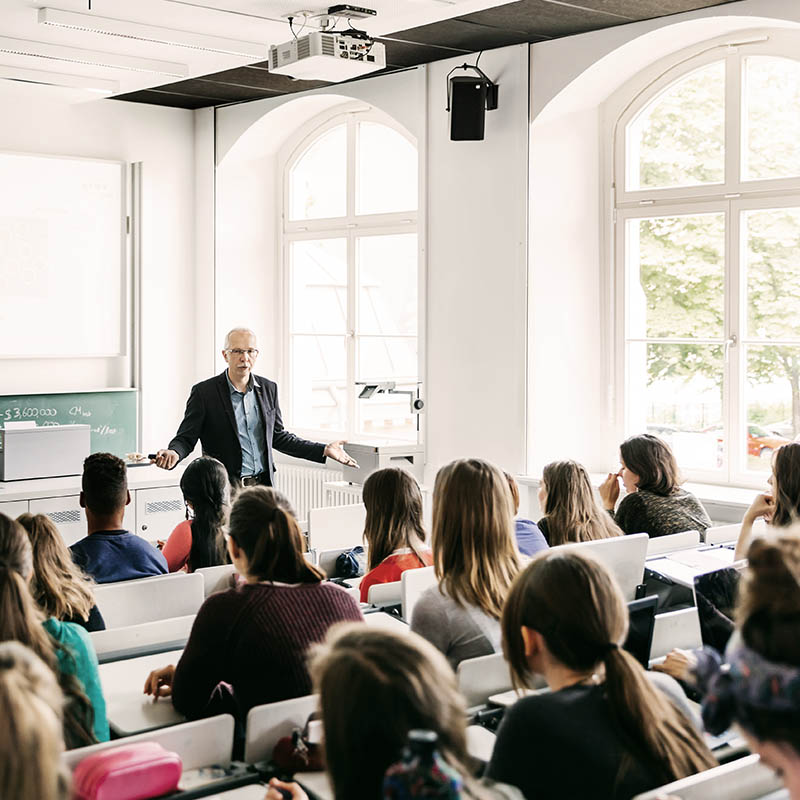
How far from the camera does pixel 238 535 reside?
2.68 meters

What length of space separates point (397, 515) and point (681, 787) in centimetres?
193

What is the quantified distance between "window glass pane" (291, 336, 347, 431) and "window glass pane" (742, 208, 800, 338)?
10.4 feet

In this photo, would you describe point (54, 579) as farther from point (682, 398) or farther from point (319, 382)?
point (319, 382)

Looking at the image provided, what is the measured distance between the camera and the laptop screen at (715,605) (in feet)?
8.79

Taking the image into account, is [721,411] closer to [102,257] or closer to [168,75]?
[168,75]

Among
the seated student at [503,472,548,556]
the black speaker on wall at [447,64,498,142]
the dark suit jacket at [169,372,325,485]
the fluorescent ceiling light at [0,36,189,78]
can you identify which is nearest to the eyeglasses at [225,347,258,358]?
the dark suit jacket at [169,372,325,485]

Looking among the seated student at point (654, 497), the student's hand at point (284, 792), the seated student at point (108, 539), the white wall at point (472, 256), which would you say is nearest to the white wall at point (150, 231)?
the white wall at point (472, 256)

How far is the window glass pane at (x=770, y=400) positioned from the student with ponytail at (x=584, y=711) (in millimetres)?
4003

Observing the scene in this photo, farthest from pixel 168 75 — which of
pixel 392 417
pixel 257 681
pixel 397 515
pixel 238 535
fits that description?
→ pixel 257 681

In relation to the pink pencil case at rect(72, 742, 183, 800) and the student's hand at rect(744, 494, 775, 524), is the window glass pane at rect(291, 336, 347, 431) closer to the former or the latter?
the student's hand at rect(744, 494, 775, 524)

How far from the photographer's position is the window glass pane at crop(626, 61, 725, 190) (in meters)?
5.77

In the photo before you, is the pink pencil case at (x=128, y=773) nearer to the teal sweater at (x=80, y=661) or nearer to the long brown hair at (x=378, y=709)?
the teal sweater at (x=80, y=661)

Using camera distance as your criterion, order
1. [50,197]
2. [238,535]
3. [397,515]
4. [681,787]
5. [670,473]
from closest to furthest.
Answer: [681,787]
[238,535]
[397,515]
[670,473]
[50,197]

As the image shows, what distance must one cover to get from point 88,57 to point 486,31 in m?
2.12
